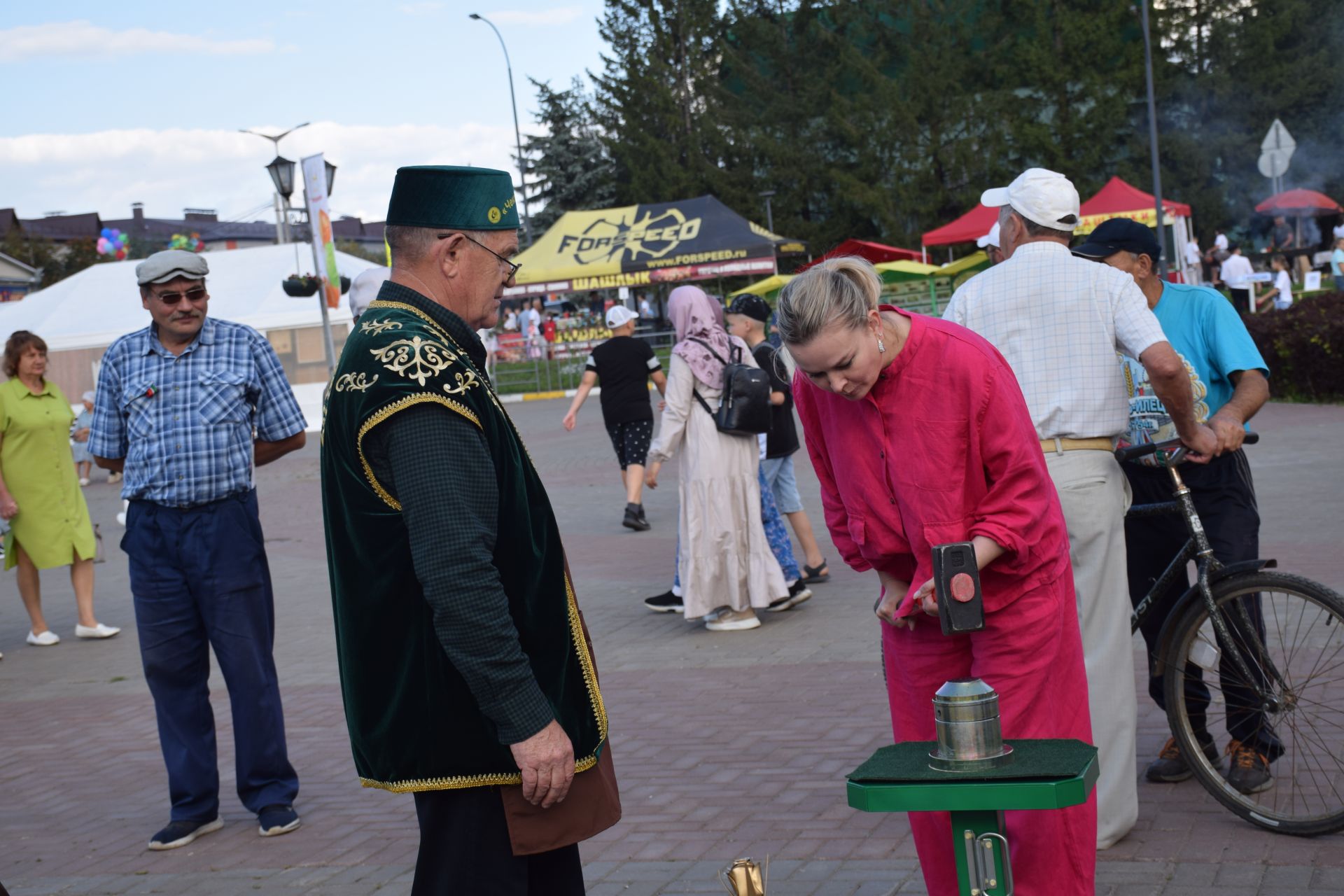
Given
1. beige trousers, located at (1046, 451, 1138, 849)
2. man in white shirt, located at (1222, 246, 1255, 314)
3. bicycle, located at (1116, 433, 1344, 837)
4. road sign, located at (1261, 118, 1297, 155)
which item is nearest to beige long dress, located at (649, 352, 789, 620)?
bicycle, located at (1116, 433, 1344, 837)

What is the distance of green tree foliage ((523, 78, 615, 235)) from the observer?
6094 cm

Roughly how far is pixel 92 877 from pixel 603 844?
178 centimetres

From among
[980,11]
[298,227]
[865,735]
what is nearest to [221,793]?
[865,735]

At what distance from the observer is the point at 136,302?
29.1 metres

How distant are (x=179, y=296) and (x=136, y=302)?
2572 centimetres

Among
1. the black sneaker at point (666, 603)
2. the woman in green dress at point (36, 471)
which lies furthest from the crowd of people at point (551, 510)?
the woman in green dress at point (36, 471)

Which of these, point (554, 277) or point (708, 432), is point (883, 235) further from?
point (708, 432)

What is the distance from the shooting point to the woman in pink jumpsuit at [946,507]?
315 centimetres

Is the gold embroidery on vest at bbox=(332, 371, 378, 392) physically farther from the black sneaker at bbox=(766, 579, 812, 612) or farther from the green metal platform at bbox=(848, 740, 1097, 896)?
the black sneaker at bbox=(766, 579, 812, 612)

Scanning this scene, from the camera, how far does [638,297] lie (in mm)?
52781

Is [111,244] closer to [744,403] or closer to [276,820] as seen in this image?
[744,403]

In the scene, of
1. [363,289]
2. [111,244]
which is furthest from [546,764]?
[111,244]

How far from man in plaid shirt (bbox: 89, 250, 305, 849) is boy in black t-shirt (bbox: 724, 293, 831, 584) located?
4.31 meters

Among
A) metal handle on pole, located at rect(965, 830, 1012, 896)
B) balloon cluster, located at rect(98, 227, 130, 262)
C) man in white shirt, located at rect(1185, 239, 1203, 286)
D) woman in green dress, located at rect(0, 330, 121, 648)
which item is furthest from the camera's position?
balloon cluster, located at rect(98, 227, 130, 262)
